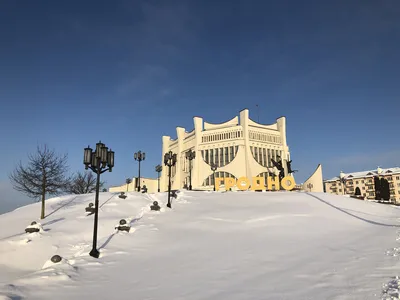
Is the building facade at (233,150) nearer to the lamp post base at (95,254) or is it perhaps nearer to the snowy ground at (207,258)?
the snowy ground at (207,258)

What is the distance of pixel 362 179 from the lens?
10656 centimetres

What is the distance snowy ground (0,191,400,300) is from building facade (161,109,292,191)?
4448cm

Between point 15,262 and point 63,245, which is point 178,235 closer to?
point 63,245

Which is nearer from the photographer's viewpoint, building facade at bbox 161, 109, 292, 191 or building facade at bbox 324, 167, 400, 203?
building facade at bbox 161, 109, 292, 191

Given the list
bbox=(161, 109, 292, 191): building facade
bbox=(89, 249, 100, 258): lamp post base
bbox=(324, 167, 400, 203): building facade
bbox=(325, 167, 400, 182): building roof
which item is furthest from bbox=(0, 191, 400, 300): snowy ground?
bbox=(325, 167, 400, 182): building roof

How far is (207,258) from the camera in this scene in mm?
9219

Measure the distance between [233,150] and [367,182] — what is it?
67.2 metres

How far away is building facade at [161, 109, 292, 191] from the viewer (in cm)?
6356

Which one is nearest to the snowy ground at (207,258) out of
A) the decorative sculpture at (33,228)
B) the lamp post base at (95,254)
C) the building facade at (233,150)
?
the lamp post base at (95,254)

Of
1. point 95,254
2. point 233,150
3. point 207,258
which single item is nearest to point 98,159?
point 95,254

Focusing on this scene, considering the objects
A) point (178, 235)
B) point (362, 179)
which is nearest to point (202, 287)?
point (178, 235)

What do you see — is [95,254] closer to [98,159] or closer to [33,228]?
[98,159]

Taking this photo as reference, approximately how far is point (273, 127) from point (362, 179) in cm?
5598

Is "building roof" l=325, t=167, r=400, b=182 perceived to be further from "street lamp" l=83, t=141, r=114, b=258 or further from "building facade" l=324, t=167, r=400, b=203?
"street lamp" l=83, t=141, r=114, b=258
